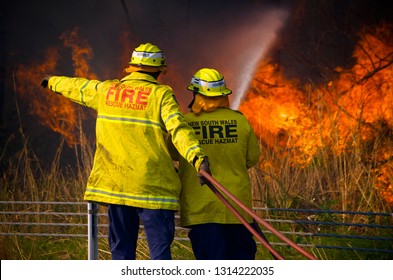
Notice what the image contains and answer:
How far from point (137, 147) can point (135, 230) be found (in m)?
0.60

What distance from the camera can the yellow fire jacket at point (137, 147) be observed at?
7.14 metres

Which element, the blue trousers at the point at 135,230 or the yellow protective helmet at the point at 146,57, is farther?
the yellow protective helmet at the point at 146,57

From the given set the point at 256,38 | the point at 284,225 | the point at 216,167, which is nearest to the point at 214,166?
the point at 216,167

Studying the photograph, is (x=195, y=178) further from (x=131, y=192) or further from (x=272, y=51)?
(x=272, y=51)

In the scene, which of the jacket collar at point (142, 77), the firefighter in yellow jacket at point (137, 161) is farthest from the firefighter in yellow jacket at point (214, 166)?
the jacket collar at point (142, 77)

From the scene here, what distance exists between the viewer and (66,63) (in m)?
16.1

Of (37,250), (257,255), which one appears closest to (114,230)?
(257,255)

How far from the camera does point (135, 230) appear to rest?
735cm

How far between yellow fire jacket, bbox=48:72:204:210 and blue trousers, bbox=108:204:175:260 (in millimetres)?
73

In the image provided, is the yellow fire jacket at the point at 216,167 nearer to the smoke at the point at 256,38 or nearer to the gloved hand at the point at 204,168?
the gloved hand at the point at 204,168

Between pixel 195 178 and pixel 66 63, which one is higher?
pixel 66 63

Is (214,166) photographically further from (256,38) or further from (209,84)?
(256,38)
